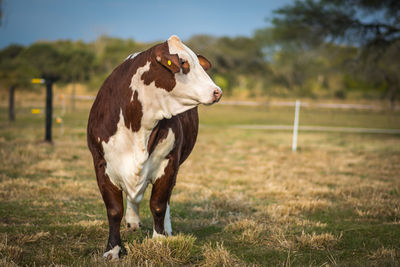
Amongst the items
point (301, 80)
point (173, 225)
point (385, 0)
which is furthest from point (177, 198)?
point (301, 80)

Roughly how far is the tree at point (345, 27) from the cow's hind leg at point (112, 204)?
1294 cm

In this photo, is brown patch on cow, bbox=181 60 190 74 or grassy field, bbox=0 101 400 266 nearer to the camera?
brown patch on cow, bbox=181 60 190 74

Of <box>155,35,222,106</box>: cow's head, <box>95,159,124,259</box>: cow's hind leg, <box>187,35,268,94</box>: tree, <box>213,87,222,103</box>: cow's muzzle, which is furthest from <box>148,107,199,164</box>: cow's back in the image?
<box>187,35,268,94</box>: tree

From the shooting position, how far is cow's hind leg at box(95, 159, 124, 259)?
9.92 ft

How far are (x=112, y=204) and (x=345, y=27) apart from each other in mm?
13641

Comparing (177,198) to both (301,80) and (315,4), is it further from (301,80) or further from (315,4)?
(301,80)

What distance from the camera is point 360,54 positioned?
14.8 meters

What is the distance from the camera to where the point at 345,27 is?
14.4 metres

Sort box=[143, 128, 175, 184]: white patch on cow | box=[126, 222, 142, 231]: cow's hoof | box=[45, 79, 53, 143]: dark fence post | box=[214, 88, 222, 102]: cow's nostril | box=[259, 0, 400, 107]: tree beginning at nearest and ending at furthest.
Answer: box=[214, 88, 222, 102]: cow's nostril
box=[143, 128, 175, 184]: white patch on cow
box=[126, 222, 142, 231]: cow's hoof
box=[45, 79, 53, 143]: dark fence post
box=[259, 0, 400, 107]: tree

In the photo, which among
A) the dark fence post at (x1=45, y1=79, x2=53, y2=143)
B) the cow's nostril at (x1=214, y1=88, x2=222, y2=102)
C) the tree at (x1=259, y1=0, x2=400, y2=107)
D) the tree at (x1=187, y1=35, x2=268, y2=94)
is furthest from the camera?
the tree at (x1=187, y1=35, x2=268, y2=94)

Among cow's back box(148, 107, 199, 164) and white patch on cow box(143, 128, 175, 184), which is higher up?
cow's back box(148, 107, 199, 164)

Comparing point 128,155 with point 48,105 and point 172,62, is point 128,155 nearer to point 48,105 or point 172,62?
point 172,62

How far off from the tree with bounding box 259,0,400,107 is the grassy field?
6278mm

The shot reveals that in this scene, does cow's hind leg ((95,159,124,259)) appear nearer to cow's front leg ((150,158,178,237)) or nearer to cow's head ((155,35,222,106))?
cow's front leg ((150,158,178,237))
